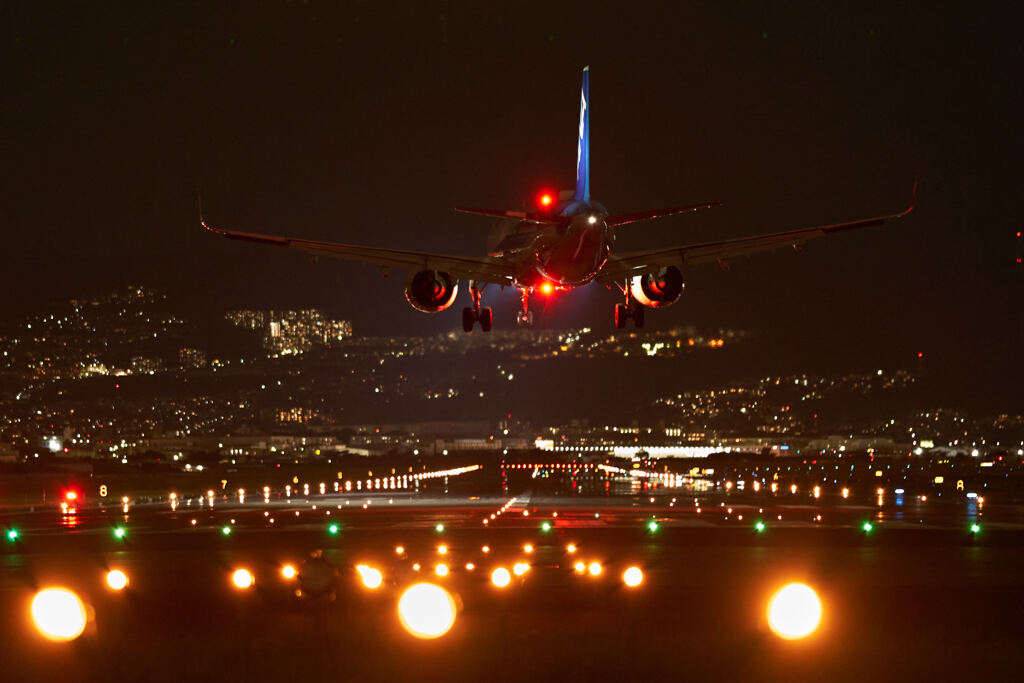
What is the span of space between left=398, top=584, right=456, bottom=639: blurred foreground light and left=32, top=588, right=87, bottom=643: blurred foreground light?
4677 millimetres

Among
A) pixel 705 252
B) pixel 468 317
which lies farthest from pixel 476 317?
pixel 705 252

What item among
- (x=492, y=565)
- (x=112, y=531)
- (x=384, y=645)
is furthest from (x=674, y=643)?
(x=112, y=531)

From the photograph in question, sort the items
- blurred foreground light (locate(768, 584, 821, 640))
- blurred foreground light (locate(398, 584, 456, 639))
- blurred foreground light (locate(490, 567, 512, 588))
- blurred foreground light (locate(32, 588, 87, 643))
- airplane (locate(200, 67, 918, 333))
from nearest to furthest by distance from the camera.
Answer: blurred foreground light (locate(32, 588, 87, 643))
blurred foreground light (locate(768, 584, 821, 640))
blurred foreground light (locate(398, 584, 456, 639))
blurred foreground light (locate(490, 567, 512, 588))
airplane (locate(200, 67, 918, 333))

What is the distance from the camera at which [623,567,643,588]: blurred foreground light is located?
949 inches

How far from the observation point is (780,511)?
50.8 meters

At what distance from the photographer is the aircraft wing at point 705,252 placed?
43375mm

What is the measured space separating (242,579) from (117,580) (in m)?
2.72

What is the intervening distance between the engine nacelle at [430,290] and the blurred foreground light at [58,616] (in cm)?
2851

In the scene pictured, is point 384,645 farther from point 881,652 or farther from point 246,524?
point 246,524

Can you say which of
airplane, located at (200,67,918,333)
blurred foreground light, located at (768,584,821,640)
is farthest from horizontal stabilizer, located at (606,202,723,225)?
blurred foreground light, located at (768,584,821,640)

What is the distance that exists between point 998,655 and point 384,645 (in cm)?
825

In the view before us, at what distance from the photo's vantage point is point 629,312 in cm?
4697

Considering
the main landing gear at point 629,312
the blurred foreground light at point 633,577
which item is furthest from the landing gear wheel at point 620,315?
the blurred foreground light at point 633,577

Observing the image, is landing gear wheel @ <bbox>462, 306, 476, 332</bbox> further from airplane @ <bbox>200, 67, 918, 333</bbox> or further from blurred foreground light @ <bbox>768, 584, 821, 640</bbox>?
blurred foreground light @ <bbox>768, 584, 821, 640</bbox>
